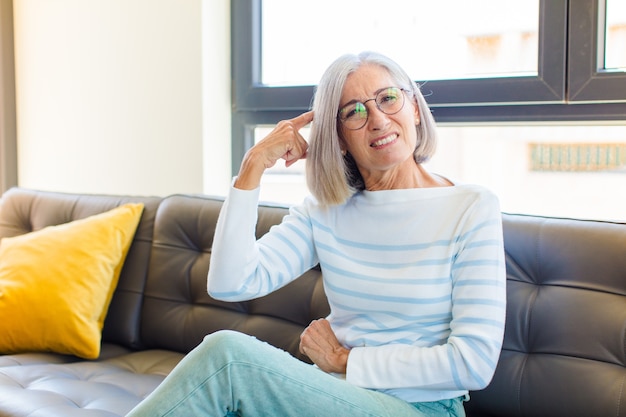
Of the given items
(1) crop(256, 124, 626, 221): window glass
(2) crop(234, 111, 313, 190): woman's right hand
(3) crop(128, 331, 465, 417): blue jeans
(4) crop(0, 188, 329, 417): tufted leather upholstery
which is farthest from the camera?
(1) crop(256, 124, 626, 221): window glass

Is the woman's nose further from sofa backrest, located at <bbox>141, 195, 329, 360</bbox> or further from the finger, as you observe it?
sofa backrest, located at <bbox>141, 195, 329, 360</bbox>

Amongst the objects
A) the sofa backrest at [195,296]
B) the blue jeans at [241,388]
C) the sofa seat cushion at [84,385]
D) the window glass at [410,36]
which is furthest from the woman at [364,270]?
the window glass at [410,36]

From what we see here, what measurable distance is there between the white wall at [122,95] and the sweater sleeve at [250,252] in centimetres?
99

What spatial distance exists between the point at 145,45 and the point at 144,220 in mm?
756

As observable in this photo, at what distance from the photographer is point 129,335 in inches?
91.6

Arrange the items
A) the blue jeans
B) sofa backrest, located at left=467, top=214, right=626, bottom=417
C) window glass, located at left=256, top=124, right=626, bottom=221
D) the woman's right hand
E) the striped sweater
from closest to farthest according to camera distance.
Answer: the blue jeans → the striped sweater → sofa backrest, located at left=467, top=214, right=626, bottom=417 → the woman's right hand → window glass, located at left=256, top=124, right=626, bottom=221

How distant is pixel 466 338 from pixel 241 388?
0.45 meters

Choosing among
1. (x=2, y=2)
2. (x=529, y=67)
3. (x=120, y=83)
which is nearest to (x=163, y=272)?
(x=120, y=83)

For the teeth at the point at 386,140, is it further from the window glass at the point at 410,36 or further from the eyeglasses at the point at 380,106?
the window glass at the point at 410,36

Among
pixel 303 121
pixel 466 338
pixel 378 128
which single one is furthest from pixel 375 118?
pixel 466 338

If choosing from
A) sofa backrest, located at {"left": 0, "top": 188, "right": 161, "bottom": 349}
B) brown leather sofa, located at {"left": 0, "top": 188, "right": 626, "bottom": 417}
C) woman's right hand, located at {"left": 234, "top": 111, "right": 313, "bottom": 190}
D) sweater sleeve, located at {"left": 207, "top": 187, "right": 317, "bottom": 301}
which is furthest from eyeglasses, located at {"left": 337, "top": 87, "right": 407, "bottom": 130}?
sofa backrest, located at {"left": 0, "top": 188, "right": 161, "bottom": 349}

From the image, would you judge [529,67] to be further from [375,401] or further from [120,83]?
[120,83]

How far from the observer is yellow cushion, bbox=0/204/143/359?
2.21 meters

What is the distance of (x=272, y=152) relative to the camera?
1.72 m
